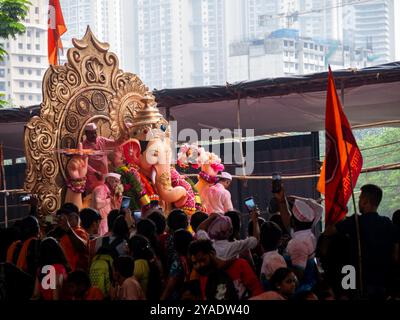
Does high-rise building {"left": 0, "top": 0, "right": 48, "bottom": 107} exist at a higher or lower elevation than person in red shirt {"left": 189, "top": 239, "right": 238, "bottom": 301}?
higher

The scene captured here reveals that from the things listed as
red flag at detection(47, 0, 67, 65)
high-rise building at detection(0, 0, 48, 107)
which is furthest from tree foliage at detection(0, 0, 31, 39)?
high-rise building at detection(0, 0, 48, 107)

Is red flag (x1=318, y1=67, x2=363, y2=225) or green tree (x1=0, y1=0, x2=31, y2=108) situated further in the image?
green tree (x1=0, y1=0, x2=31, y2=108)

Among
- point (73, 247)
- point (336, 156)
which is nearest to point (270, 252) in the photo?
point (336, 156)

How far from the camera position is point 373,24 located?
104188 millimetres

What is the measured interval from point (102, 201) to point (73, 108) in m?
1.25

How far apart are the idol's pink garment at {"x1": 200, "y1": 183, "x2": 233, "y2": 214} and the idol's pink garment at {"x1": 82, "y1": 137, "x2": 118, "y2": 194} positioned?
138 cm

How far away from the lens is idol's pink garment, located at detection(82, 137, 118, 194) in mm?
11812

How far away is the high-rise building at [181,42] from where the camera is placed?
103438mm

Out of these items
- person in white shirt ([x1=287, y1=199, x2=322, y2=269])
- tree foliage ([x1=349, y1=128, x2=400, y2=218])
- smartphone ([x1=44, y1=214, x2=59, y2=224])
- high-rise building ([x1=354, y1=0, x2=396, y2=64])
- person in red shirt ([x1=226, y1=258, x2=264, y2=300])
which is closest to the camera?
person in red shirt ([x1=226, y1=258, x2=264, y2=300])

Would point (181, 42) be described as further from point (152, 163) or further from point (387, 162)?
point (152, 163)

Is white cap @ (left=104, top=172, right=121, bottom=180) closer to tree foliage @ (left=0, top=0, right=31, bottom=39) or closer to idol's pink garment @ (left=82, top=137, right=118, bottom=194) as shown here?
idol's pink garment @ (left=82, top=137, right=118, bottom=194)

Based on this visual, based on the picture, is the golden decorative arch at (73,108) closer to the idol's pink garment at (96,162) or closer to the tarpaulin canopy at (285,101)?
the idol's pink garment at (96,162)

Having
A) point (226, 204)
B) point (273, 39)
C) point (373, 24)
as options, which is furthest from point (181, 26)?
point (226, 204)

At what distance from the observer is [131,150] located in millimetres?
12109
